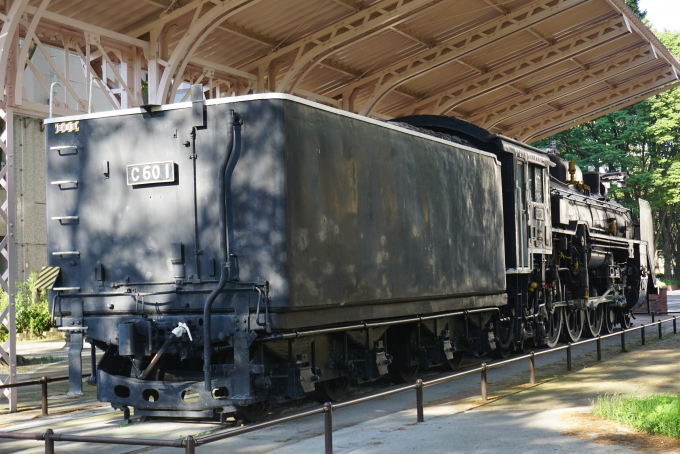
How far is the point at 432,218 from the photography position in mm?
11672

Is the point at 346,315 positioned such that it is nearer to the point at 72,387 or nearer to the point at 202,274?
the point at 202,274

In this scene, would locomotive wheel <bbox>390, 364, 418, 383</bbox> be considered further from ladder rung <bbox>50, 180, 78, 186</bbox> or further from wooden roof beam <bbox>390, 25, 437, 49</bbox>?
wooden roof beam <bbox>390, 25, 437, 49</bbox>

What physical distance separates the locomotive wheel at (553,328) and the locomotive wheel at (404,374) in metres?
4.61

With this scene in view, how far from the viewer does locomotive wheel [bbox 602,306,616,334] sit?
20.0 meters

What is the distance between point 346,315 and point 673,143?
3822cm

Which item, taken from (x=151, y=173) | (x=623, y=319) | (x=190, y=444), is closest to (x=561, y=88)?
(x=623, y=319)

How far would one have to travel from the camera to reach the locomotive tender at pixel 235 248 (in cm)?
856

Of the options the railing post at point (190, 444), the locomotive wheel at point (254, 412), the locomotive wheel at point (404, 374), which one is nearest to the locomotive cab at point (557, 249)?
the locomotive wheel at point (404, 374)

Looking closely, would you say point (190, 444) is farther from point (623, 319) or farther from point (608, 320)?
point (623, 319)

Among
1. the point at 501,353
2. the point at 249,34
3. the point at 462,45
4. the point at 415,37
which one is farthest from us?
the point at 462,45

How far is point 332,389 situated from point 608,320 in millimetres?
11907

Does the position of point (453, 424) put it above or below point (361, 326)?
below

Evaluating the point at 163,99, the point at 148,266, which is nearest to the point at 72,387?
the point at 148,266

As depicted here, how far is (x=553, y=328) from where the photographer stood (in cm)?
1684
